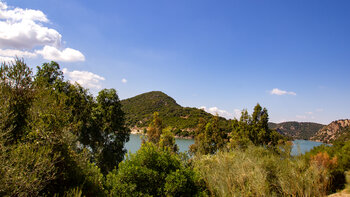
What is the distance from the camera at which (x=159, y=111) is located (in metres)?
108

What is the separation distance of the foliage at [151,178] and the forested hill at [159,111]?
66084mm

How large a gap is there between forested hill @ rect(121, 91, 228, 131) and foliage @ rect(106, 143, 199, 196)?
66084 millimetres

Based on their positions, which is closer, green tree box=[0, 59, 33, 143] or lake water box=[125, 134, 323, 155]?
green tree box=[0, 59, 33, 143]

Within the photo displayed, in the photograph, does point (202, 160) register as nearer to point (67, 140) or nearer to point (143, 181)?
point (143, 181)

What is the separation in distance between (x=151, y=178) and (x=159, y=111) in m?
98.1

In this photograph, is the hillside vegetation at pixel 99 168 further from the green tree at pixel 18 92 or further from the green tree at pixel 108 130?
the green tree at pixel 108 130

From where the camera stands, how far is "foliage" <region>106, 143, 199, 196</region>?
9484 mm

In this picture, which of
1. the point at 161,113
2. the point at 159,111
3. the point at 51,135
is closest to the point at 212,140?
the point at 51,135

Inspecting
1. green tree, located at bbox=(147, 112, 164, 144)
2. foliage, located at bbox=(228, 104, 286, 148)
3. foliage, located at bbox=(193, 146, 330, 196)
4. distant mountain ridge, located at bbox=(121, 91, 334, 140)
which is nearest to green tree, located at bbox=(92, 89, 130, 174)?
green tree, located at bbox=(147, 112, 164, 144)

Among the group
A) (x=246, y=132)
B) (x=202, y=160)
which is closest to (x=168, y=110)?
(x=246, y=132)

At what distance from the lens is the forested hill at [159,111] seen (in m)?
87.1

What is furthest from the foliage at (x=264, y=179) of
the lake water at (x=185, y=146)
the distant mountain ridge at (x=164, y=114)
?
the distant mountain ridge at (x=164, y=114)

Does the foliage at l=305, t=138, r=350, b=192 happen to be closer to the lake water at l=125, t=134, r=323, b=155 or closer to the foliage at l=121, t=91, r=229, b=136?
the lake water at l=125, t=134, r=323, b=155

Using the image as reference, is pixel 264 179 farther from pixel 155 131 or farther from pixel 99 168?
pixel 155 131
